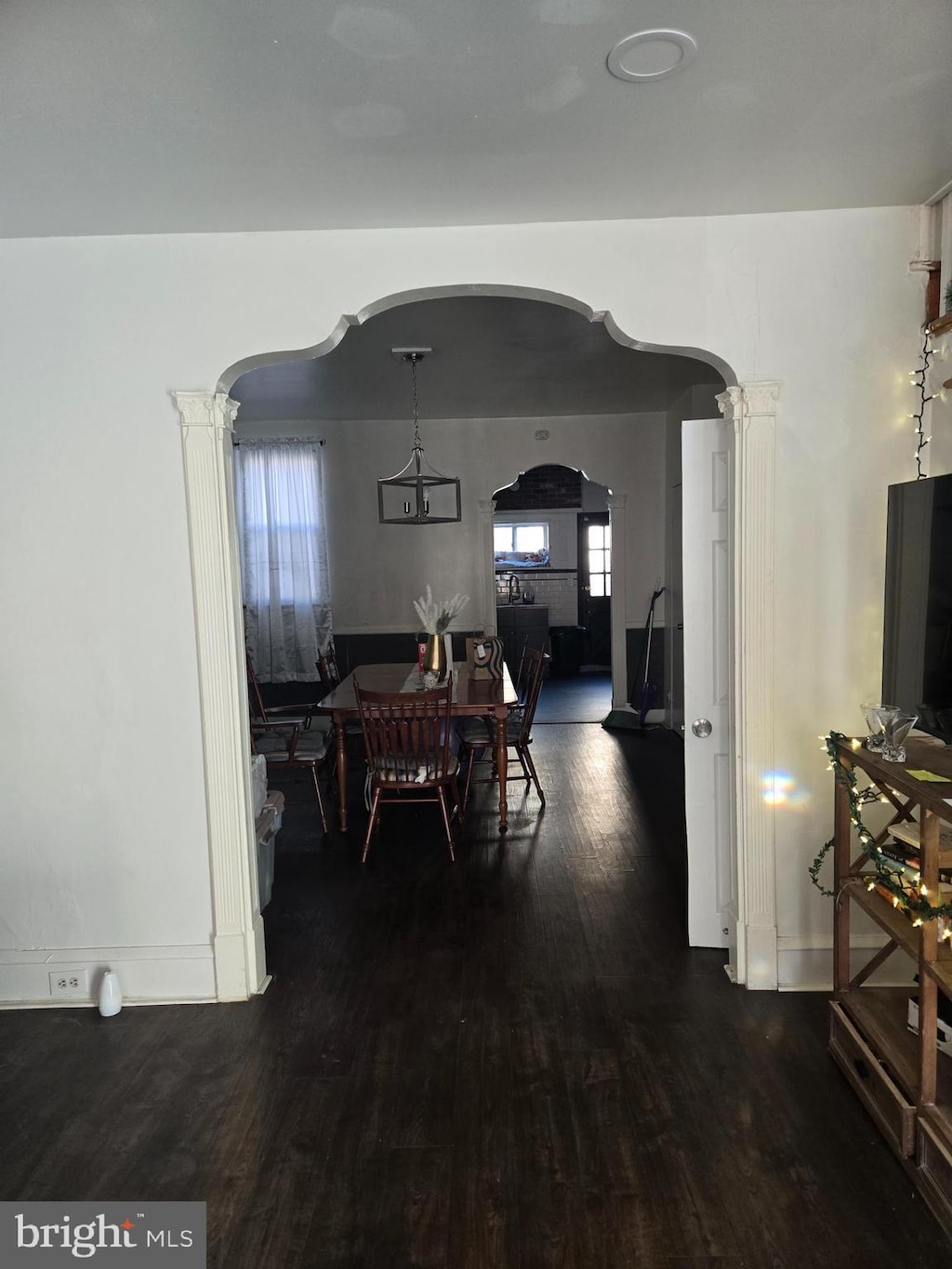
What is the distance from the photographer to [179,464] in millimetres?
2914

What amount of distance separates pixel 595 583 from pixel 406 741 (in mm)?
7242

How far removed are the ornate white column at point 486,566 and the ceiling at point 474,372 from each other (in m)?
0.83

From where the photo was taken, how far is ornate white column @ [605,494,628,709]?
295 inches

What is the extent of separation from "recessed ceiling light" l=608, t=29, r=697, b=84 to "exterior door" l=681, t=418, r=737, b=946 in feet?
4.36

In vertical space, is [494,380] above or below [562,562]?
above

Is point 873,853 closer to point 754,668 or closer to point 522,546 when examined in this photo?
point 754,668

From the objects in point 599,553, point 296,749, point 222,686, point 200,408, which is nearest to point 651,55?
point 200,408

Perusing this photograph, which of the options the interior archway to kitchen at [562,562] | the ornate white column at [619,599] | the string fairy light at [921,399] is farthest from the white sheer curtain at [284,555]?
the string fairy light at [921,399]

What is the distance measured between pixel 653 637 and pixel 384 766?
3.83 metres

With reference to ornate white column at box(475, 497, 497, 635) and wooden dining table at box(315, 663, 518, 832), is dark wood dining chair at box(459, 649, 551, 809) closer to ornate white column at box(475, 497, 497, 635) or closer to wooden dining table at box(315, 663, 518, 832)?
wooden dining table at box(315, 663, 518, 832)

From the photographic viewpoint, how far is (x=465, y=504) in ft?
24.7

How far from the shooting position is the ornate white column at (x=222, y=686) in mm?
2896

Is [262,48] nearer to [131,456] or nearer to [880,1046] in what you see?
[131,456]

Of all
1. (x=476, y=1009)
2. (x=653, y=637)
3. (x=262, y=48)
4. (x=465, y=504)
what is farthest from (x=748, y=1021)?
(x=465, y=504)
